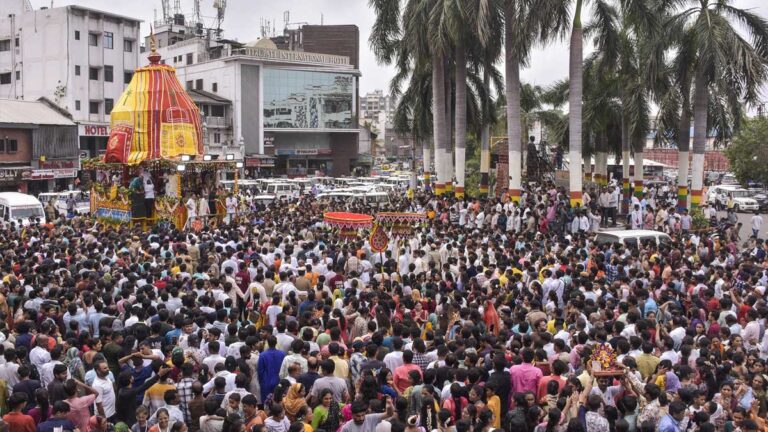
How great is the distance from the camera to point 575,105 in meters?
24.6

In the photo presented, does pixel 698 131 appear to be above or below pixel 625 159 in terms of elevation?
above

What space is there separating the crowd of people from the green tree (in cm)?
3336

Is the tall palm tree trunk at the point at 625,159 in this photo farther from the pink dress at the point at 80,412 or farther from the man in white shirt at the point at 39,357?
the pink dress at the point at 80,412

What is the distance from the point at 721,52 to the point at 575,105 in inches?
187

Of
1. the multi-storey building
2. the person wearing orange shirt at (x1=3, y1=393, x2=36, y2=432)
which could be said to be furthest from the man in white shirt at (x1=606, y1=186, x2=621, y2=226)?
the multi-storey building

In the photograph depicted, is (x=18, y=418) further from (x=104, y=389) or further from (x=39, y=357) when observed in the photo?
(x=39, y=357)

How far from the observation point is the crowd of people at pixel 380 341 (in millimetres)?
7164

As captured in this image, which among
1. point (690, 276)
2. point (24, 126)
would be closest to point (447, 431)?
point (690, 276)

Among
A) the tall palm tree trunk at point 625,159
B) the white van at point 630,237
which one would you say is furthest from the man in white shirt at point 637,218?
the tall palm tree trunk at point 625,159

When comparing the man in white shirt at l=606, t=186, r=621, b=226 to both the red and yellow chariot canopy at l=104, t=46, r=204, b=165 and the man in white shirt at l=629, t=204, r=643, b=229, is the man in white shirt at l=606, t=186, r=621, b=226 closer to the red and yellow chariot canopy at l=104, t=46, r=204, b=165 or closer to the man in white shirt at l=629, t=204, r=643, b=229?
the man in white shirt at l=629, t=204, r=643, b=229

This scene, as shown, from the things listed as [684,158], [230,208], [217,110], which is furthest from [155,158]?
[217,110]

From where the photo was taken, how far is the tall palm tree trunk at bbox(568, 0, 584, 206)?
79.5 feet

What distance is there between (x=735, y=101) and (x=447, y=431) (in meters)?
22.2

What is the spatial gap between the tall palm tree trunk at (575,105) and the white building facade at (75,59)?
3662 centimetres
